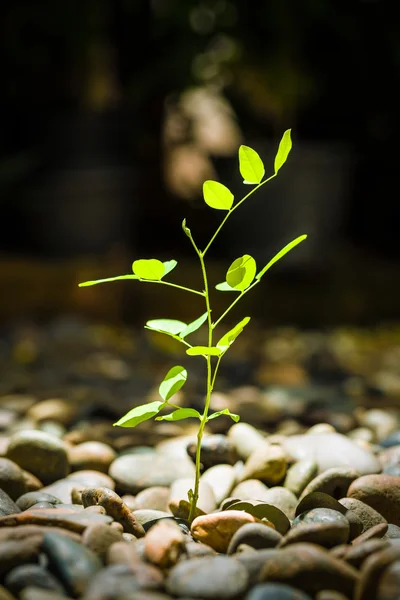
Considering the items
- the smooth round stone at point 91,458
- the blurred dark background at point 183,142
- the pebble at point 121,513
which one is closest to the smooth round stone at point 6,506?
the pebble at point 121,513

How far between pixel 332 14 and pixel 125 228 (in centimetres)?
187

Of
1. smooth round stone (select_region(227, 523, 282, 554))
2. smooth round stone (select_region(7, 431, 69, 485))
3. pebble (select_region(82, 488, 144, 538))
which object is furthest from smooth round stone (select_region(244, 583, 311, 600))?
smooth round stone (select_region(7, 431, 69, 485))

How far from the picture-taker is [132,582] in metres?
0.85

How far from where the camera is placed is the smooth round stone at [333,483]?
48.1 inches

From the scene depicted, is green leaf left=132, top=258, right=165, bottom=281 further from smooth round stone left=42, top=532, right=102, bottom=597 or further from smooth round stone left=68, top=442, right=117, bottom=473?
smooth round stone left=68, top=442, right=117, bottom=473

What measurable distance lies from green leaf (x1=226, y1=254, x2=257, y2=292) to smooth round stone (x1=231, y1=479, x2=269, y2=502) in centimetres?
40

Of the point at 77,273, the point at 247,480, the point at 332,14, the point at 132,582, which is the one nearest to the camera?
the point at 132,582

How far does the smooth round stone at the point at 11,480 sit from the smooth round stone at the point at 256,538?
0.48 m

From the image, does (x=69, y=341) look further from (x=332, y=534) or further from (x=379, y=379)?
(x=332, y=534)

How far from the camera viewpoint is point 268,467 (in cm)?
131

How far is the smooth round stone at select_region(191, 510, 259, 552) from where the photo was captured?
1047mm

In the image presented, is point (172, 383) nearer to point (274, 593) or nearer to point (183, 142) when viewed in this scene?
point (274, 593)

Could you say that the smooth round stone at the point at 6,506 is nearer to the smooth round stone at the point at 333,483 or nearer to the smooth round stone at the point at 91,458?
the smooth round stone at the point at 91,458

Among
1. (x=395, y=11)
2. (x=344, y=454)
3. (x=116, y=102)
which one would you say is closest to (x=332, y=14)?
(x=395, y=11)
